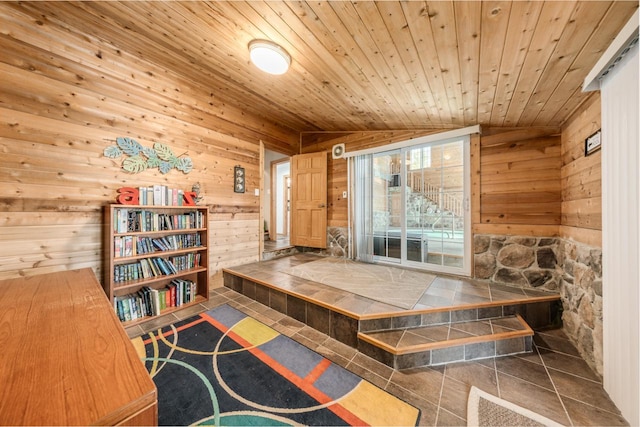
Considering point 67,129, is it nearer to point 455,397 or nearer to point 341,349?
point 341,349

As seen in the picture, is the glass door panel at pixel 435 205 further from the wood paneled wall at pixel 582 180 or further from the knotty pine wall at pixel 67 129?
the knotty pine wall at pixel 67 129

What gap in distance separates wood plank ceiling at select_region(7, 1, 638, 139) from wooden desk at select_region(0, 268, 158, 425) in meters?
2.18

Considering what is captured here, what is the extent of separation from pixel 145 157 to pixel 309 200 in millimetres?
2614

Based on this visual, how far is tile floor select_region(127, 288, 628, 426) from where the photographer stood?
4.63ft

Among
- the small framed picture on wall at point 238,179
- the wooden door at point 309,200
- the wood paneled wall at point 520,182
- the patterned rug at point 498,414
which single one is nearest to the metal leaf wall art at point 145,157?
the small framed picture on wall at point 238,179

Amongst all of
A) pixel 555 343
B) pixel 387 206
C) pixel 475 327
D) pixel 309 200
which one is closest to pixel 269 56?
pixel 309 200

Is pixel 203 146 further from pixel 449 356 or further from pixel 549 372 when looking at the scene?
pixel 549 372

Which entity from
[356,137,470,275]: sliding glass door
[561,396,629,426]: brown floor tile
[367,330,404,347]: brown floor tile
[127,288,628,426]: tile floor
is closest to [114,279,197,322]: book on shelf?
[127,288,628,426]: tile floor

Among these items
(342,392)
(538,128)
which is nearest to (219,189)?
(342,392)

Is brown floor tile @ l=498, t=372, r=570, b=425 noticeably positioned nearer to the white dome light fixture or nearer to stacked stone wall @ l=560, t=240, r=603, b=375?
stacked stone wall @ l=560, t=240, r=603, b=375

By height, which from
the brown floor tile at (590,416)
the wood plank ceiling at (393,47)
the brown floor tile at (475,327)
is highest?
the wood plank ceiling at (393,47)

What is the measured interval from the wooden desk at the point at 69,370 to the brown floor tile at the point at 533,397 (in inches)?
82.5

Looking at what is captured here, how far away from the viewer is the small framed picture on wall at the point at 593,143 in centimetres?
175

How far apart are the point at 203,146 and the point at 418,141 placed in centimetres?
316
